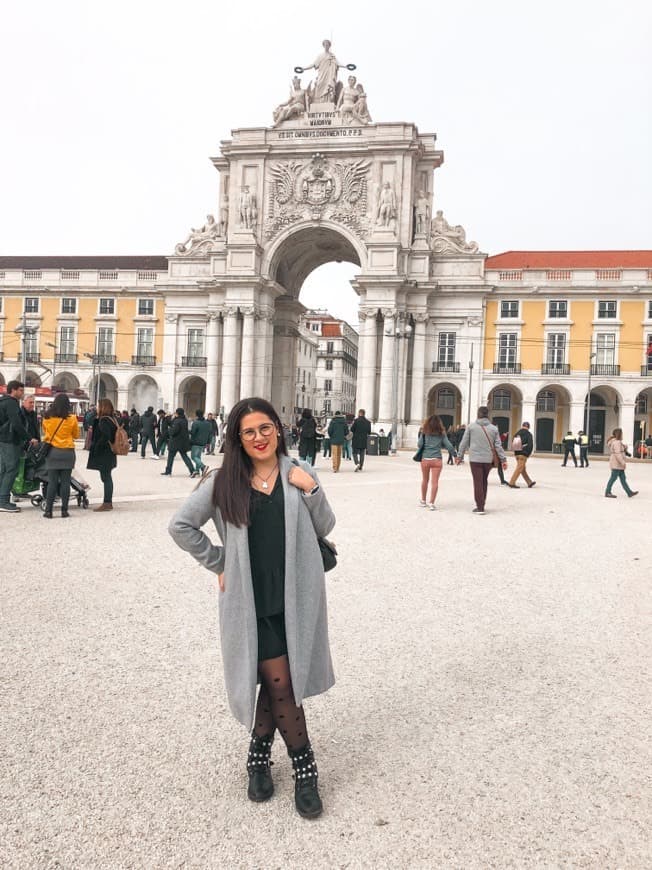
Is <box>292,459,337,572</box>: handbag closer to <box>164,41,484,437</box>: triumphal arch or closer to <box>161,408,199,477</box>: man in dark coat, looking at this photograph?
<box>161,408,199,477</box>: man in dark coat

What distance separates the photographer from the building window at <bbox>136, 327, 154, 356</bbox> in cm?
4831

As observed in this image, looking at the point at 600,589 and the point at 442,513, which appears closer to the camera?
the point at 600,589

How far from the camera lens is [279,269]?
46625 mm

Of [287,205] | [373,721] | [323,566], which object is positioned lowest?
[373,721]

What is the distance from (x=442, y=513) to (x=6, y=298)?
4808cm

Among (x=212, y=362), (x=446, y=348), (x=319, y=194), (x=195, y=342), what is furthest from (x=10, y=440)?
(x=195, y=342)

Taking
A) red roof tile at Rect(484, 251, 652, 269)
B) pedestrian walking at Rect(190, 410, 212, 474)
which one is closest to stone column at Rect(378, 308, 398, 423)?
red roof tile at Rect(484, 251, 652, 269)

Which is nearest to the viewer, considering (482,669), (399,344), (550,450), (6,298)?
(482,669)

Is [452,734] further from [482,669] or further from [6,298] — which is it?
[6,298]

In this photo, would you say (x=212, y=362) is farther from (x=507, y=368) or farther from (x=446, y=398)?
(x=507, y=368)

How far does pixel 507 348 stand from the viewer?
43906mm

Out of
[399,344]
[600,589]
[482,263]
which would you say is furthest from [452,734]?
[482,263]

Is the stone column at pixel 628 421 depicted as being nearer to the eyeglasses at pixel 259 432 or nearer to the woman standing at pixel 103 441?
the woman standing at pixel 103 441

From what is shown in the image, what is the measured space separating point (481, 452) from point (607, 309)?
1400 inches
